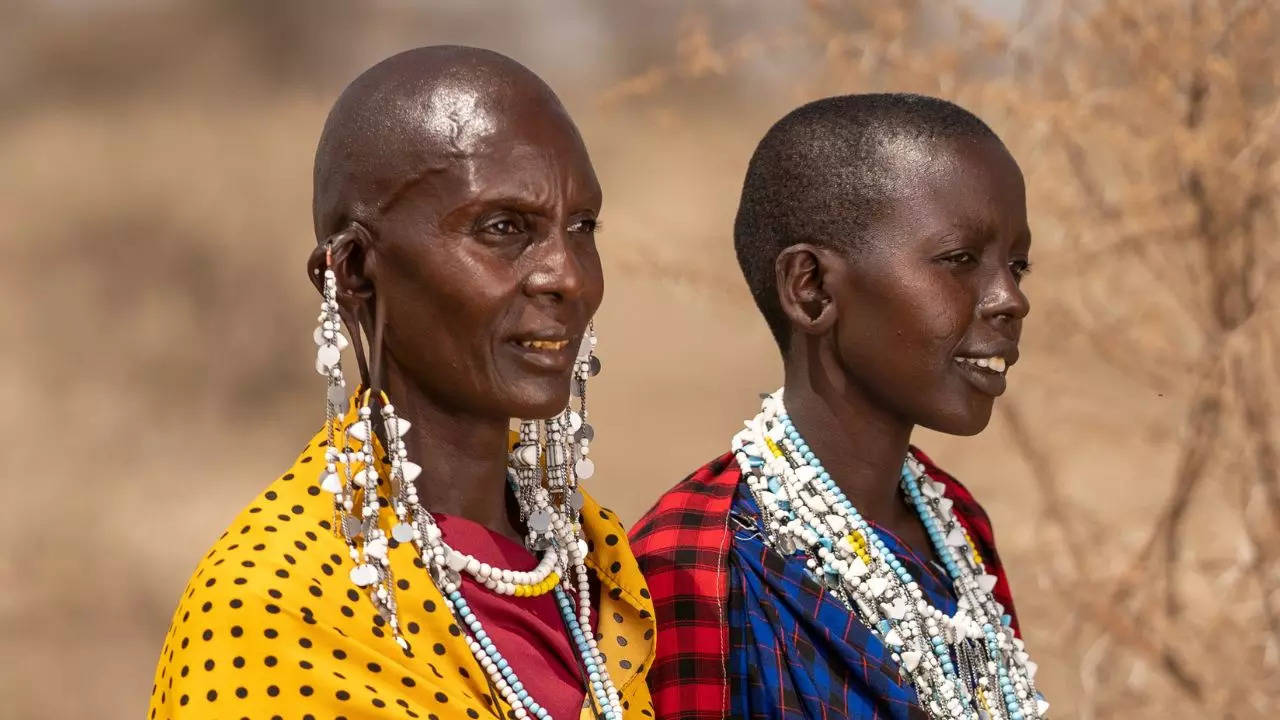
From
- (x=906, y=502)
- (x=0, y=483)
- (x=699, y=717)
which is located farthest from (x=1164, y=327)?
(x=0, y=483)

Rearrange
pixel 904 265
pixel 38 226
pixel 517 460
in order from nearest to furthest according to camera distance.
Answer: pixel 517 460
pixel 904 265
pixel 38 226

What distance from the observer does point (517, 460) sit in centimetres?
229

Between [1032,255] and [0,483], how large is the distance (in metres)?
3.08

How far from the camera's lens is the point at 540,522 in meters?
2.24

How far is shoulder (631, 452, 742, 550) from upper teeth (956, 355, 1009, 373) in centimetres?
37

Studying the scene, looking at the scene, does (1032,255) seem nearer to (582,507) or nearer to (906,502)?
(906,502)

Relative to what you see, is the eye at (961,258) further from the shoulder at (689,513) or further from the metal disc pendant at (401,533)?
the metal disc pendant at (401,533)

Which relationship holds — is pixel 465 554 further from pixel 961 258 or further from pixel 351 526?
pixel 961 258

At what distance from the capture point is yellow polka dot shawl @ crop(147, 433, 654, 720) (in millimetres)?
1822

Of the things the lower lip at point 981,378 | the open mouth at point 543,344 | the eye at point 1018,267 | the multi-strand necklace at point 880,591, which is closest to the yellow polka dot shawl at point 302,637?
the open mouth at point 543,344

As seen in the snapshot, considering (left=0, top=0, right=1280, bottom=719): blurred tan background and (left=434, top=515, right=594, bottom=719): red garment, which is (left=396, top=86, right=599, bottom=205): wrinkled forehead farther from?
(left=0, top=0, right=1280, bottom=719): blurred tan background

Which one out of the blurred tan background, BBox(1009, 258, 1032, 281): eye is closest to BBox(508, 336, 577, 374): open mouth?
BBox(1009, 258, 1032, 281): eye

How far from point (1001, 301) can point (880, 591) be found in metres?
0.45

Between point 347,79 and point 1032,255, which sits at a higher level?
point 347,79
